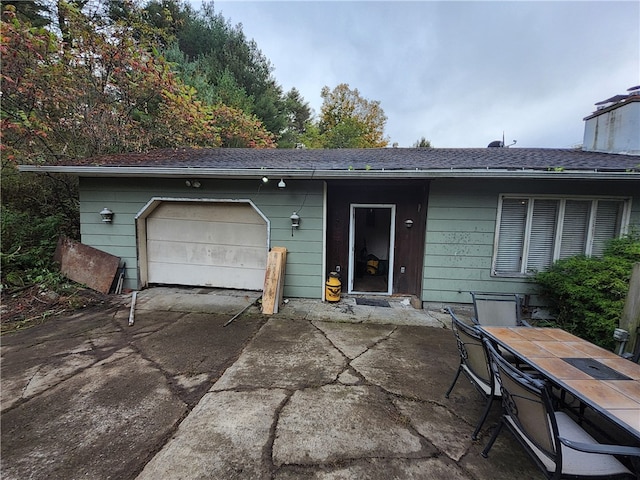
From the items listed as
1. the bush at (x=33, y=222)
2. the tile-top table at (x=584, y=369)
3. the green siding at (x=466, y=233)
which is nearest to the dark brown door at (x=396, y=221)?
the green siding at (x=466, y=233)

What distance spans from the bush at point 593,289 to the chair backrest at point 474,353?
2.42 meters

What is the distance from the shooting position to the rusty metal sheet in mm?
5152

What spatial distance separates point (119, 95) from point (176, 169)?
5.03 metres

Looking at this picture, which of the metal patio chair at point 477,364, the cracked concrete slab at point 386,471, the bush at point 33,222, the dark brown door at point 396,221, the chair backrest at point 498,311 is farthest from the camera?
the dark brown door at point 396,221

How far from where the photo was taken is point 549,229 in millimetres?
4660

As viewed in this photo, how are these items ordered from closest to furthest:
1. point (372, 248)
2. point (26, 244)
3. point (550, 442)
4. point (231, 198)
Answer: point (550, 442) → point (231, 198) → point (26, 244) → point (372, 248)

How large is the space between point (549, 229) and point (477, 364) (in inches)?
150

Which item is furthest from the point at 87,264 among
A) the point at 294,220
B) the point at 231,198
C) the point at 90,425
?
the point at 90,425

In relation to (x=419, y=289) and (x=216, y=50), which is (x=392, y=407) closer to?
(x=419, y=289)

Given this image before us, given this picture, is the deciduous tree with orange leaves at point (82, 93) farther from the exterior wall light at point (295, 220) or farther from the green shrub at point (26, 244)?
the exterior wall light at point (295, 220)

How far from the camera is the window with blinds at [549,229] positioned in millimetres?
4566

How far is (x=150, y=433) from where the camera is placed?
2012 millimetres

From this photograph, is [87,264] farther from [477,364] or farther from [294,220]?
[477,364]

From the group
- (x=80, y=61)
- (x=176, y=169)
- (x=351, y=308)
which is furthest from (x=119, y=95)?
(x=351, y=308)
